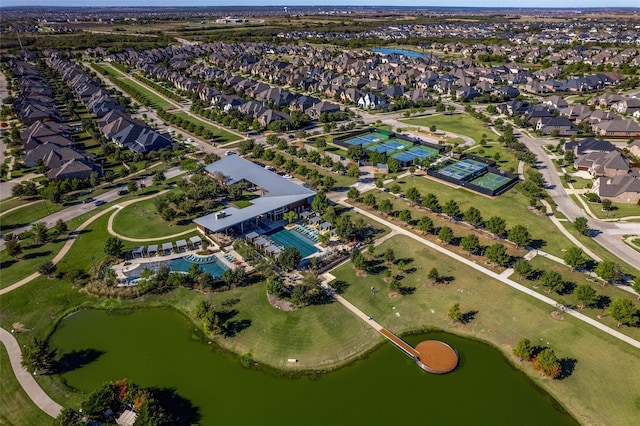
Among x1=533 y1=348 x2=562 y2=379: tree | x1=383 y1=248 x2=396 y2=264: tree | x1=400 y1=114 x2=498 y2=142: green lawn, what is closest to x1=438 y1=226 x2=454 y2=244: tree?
x1=383 y1=248 x2=396 y2=264: tree

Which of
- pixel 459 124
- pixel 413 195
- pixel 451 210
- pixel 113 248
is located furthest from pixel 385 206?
pixel 459 124

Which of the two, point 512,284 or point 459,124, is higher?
point 459,124

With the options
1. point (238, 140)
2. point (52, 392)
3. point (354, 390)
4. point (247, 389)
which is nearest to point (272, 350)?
point (247, 389)

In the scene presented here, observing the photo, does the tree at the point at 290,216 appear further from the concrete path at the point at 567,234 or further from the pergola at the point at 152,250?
the concrete path at the point at 567,234

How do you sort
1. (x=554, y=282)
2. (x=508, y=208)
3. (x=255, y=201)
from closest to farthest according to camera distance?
1. (x=554, y=282)
2. (x=255, y=201)
3. (x=508, y=208)

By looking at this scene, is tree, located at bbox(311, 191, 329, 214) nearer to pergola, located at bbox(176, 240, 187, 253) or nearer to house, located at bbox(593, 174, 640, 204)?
pergola, located at bbox(176, 240, 187, 253)

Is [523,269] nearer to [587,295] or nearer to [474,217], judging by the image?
[587,295]
